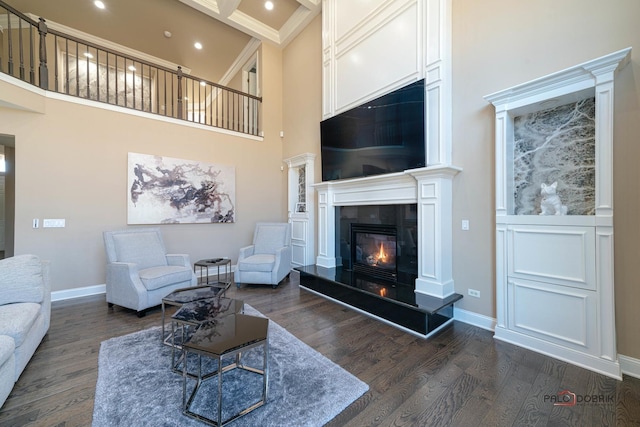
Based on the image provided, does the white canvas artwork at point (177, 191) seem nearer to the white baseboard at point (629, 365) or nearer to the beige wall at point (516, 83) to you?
the beige wall at point (516, 83)

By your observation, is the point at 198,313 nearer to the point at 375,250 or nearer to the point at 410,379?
the point at 410,379

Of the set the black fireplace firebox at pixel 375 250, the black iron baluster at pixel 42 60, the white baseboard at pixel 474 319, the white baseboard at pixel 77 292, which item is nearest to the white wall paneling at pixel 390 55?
the black fireplace firebox at pixel 375 250

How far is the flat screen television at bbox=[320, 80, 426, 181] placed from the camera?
3180 mm

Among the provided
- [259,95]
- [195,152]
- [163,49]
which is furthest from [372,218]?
[163,49]

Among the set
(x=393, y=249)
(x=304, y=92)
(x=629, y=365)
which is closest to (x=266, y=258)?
(x=393, y=249)

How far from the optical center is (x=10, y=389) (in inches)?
66.8

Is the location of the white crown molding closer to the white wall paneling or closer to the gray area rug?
the white wall paneling

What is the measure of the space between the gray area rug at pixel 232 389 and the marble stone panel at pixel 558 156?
2.44 m

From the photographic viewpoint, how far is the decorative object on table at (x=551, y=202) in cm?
229

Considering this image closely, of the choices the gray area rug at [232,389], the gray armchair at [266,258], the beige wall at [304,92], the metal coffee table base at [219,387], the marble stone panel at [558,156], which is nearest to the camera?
the metal coffee table base at [219,387]

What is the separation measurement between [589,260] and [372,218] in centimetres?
242

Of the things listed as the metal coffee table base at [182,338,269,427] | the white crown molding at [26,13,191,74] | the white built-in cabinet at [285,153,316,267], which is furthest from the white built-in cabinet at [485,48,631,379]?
the white crown molding at [26,13,191,74]

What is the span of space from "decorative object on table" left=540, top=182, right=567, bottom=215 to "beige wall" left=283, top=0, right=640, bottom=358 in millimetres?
344

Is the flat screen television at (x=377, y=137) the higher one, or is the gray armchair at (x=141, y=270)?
the flat screen television at (x=377, y=137)
